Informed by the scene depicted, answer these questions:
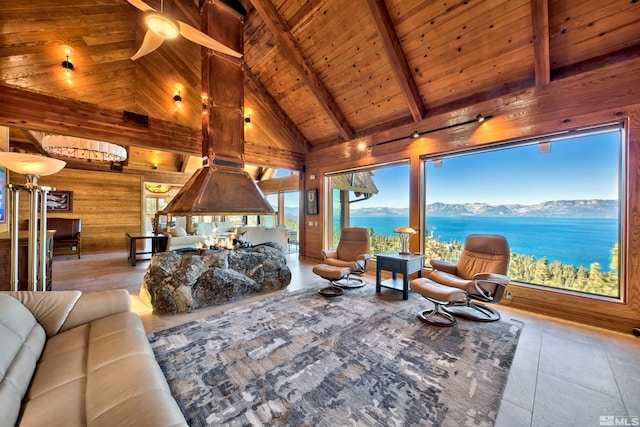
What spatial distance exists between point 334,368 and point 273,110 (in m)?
5.35

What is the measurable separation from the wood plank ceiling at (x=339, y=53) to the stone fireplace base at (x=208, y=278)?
254 centimetres

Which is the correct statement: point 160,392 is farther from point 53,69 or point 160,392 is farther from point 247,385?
point 53,69

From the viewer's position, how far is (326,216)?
5992 millimetres

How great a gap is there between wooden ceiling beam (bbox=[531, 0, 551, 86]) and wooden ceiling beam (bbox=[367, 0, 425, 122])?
4.89 ft

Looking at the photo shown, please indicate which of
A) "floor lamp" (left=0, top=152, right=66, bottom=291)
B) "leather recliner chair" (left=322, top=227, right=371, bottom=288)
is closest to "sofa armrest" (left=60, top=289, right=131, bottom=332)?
"floor lamp" (left=0, top=152, right=66, bottom=291)

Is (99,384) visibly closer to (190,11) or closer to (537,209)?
(537,209)

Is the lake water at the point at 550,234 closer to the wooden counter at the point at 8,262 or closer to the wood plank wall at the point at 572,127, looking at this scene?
the wood plank wall at the point at 572,127

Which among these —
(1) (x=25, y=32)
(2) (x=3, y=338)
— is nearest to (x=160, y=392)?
(2) (x=3, y=338)

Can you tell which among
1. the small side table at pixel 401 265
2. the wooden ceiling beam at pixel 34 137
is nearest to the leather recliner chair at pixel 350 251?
the small side table at pixel 401 265

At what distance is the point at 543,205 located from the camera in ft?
11.3

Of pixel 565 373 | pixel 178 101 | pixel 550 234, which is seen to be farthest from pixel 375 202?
pixel 178 101

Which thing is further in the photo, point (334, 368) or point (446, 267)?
point (446, 267)

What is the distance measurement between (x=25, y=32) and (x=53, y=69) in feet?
1.53

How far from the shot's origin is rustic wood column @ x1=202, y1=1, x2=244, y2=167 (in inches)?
145
